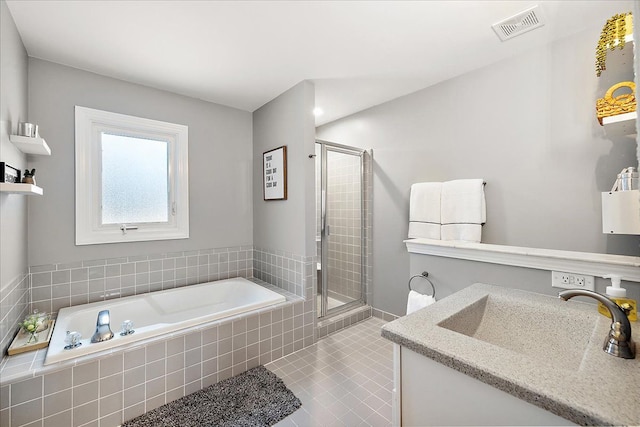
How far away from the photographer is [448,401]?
0.79 metres

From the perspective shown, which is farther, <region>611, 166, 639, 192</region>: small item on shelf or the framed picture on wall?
the framed picture on wall

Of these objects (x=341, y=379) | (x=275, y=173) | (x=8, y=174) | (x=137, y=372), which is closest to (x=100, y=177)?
(x=8, y=174)

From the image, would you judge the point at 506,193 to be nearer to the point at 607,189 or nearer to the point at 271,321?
the point at 607,189

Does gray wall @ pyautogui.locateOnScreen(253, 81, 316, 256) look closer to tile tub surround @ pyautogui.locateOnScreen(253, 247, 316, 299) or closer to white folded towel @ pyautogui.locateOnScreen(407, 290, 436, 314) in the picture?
tile tub surround @ pyautogui.locateOnScreen(253, 247, 316, 299)

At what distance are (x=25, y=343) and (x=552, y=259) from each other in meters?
2.93

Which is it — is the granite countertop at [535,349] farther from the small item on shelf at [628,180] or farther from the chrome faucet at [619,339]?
the small item on shelf at [628,180]

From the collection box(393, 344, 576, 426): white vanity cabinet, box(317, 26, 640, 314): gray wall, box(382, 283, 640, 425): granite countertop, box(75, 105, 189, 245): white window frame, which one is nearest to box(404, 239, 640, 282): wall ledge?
box(382, 283, 640, 425): granite countertop

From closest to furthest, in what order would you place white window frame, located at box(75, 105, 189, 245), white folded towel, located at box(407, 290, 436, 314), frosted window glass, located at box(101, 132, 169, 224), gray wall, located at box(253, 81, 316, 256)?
1. white folded towel, located at box(407, 290, 436, 314)
2. white window frame, located at box(75, 105, 189, 245)
3. frosted window glass, located at box(101, 132, 169, 224)
4. gray wall, located at box(253, 81, 316, 256)

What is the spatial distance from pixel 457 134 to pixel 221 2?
2019 mm

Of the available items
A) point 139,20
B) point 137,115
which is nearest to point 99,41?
point 139,20

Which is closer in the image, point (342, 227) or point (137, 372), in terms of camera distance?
point (137, 372)

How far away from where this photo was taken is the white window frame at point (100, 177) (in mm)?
2197

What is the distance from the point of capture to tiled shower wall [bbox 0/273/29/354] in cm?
148

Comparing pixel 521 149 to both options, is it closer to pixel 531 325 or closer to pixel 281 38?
pixel 531 325
